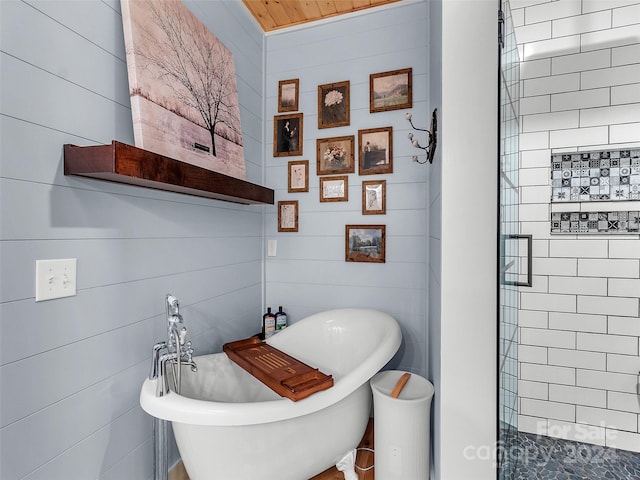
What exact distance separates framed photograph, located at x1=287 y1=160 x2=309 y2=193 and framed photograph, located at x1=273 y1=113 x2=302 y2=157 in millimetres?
78

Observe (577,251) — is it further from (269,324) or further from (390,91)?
(269,324)

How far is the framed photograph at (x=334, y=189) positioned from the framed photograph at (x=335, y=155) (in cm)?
5

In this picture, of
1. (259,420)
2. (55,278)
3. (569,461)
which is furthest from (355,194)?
(569,461)

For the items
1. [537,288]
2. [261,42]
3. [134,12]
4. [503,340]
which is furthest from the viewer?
[261,42]

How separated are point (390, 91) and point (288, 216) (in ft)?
3.47

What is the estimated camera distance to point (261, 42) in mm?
2453

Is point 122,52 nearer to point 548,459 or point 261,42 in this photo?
point 261,42

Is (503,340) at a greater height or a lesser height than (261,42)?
lesser

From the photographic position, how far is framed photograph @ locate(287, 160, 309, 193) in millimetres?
2363

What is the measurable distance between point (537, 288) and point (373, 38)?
1884mm

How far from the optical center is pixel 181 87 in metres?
1.55

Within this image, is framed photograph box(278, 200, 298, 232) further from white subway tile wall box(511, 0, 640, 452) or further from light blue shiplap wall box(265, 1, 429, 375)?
white subway tile wall box(511, 0, 640, 452)

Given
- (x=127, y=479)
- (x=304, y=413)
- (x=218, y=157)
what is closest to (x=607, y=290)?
(x=304, y=413)

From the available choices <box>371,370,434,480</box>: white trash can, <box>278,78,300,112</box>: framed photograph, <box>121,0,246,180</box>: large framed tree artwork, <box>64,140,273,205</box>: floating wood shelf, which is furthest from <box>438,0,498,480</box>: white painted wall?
<box>278,78,300,112</box>: framed photograph
